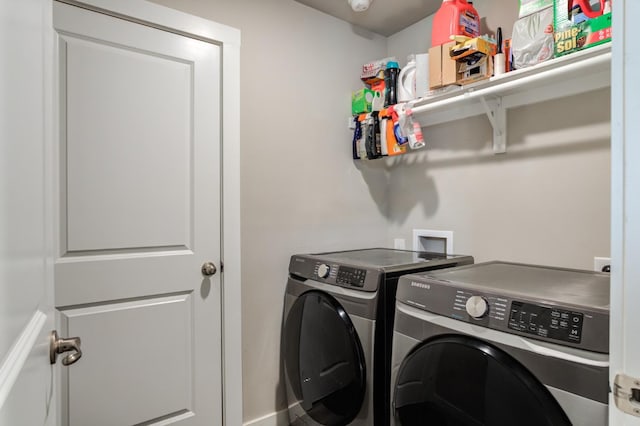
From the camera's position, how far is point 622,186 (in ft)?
1.64

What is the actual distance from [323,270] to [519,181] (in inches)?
41.7

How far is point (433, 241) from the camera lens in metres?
2.22

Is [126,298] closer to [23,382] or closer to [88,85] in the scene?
[88,85]

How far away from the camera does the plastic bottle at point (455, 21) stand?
1.76 metres

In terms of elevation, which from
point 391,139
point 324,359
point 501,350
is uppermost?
point 391,139

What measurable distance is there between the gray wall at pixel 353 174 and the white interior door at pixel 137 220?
21 centimetres

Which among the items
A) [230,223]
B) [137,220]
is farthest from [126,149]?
[230,223]

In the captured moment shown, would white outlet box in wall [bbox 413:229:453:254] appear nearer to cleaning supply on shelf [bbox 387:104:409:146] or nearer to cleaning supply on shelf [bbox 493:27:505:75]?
cleaning supply on shelf [bbox 387:104:409:146]

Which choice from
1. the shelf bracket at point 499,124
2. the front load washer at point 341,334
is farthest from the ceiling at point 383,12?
the front load washer at point 341,334

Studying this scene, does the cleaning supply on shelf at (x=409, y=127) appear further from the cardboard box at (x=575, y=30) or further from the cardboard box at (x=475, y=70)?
the cardboard box at (x=575, y=30)

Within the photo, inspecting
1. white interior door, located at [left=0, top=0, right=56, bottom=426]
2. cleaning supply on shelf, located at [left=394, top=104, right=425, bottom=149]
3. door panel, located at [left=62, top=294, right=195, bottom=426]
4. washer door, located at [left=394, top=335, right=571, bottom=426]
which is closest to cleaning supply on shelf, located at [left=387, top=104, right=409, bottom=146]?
cleaning supply on shelf, located at [left=394, top=104, right=425, bottom=149]

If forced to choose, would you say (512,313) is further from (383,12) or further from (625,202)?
(383,12)

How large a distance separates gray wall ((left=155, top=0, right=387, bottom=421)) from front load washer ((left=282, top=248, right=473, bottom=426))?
0.14 meters

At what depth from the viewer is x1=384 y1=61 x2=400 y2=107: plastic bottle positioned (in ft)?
7.08
